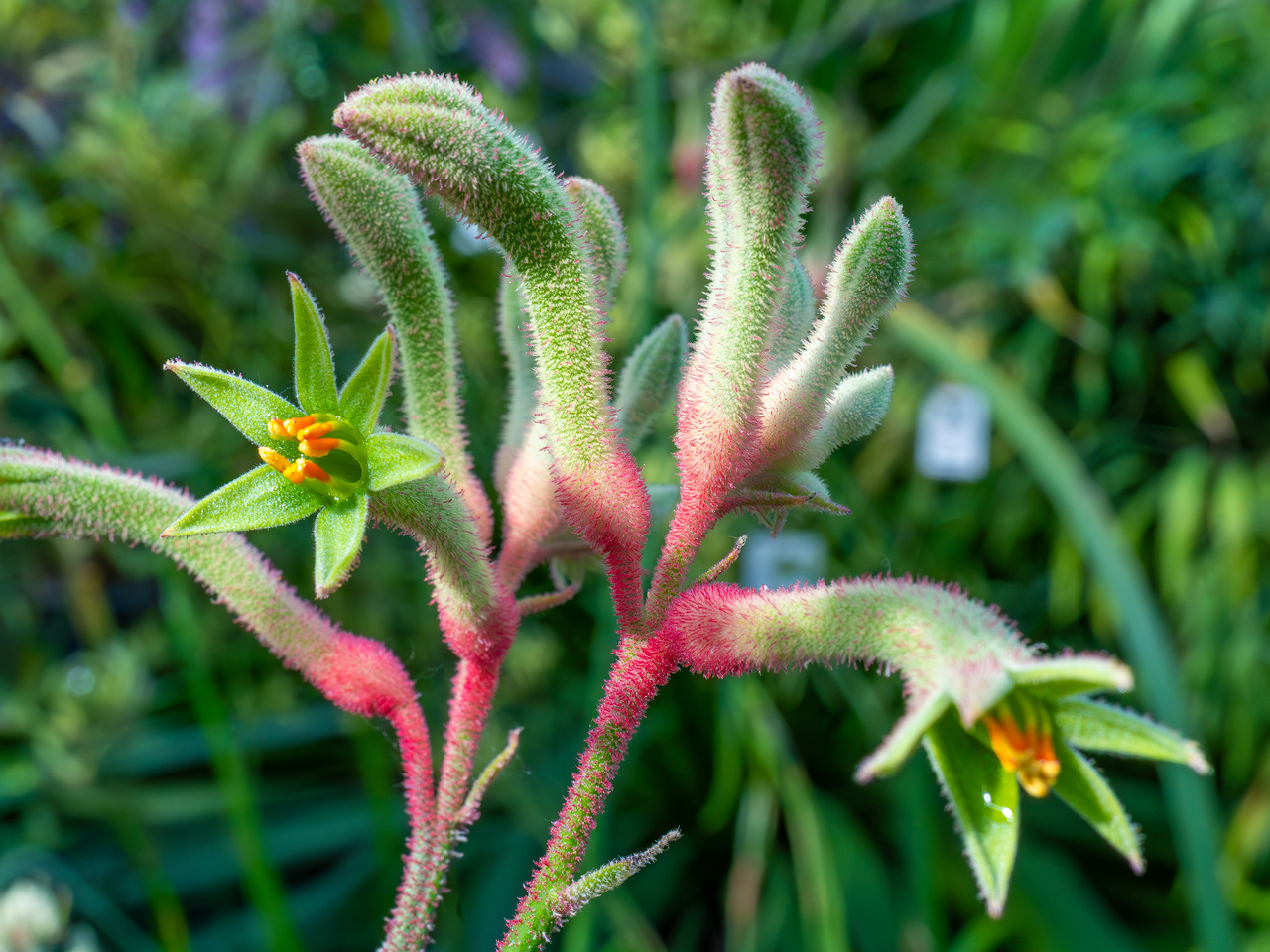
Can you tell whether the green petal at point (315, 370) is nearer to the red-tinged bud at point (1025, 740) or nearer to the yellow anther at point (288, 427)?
the yellow anther at point (288, 427)

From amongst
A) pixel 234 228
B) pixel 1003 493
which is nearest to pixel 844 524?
pixel 234 228

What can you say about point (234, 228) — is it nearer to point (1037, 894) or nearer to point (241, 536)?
point (241, 536)

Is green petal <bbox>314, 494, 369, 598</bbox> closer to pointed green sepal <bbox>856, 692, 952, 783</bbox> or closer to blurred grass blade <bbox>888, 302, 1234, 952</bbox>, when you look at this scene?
pointed green sepal <bbox>856, 692, 952, 783</bbox>

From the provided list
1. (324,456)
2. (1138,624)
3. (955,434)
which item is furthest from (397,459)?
(955,434)

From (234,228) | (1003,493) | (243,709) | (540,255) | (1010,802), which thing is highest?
(540,255)

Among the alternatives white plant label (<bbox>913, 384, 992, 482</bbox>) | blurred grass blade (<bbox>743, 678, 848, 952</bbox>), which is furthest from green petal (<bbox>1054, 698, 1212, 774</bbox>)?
white plant label (<bbox>913, 384, 992, 482</bbox>)

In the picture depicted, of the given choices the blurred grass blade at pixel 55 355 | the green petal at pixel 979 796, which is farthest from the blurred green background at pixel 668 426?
the green petal at pixel 979 796
